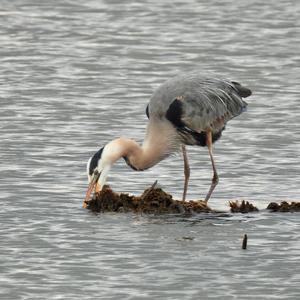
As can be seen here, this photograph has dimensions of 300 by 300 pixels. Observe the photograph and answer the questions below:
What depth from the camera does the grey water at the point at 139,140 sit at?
1177 centimetres

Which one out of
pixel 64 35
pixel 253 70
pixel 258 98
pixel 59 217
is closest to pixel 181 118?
pixel 59 217

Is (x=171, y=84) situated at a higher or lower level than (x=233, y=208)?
higher

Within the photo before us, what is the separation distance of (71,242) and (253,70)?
11.4 m

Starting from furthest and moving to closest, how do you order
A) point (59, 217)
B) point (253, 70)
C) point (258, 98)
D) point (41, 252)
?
point (253, 70), point (258, 98), point (59, 217), point (41, 252)

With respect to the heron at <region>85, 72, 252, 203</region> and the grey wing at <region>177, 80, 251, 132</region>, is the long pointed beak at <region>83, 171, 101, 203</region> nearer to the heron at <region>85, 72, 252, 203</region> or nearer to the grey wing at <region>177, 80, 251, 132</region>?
the heron at <region>85, 72, 252, 203</region>

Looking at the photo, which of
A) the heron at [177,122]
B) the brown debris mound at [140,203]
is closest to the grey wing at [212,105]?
the heron at [177,122]

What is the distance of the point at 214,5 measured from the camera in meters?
31.9

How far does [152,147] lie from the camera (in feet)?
48.6

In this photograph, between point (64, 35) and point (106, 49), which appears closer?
point (106, 49)

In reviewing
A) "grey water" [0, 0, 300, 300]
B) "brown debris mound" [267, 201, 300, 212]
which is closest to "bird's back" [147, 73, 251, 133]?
"grey water" [0, 0, 300, 300]

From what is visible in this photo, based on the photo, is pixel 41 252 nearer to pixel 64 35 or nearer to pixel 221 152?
pixel 221 152

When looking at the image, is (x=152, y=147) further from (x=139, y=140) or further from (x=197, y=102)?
(x=139, y=140)

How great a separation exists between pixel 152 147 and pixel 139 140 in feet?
10.7

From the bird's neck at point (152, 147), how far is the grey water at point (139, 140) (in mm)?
608
